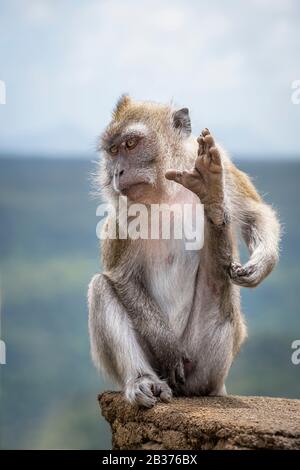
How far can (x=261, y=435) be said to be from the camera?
196 inches

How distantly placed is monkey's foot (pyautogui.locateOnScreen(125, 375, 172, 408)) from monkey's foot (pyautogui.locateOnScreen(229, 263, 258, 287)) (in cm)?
90

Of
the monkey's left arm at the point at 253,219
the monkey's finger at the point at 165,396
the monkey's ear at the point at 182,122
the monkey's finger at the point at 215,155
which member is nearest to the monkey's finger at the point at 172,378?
the monkey's finger at the point at 165,396

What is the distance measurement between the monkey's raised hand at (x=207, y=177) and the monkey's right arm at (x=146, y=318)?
831 mm

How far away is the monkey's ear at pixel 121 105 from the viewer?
6380 mm

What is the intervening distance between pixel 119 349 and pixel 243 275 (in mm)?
1037

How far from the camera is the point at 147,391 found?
5695 millimetres

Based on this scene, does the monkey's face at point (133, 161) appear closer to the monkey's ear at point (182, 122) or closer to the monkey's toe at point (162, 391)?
the monkey's ear at point (182, 122)

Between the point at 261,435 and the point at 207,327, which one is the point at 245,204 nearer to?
the point at 207,327

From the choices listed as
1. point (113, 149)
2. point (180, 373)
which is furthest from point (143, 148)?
point (180, 373)

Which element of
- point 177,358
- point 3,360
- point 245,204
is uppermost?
point 245,204

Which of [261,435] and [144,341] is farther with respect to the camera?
[144,341]

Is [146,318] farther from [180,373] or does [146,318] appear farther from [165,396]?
[165,396]

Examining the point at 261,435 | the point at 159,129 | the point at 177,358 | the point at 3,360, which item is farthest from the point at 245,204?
the point at 3,360
